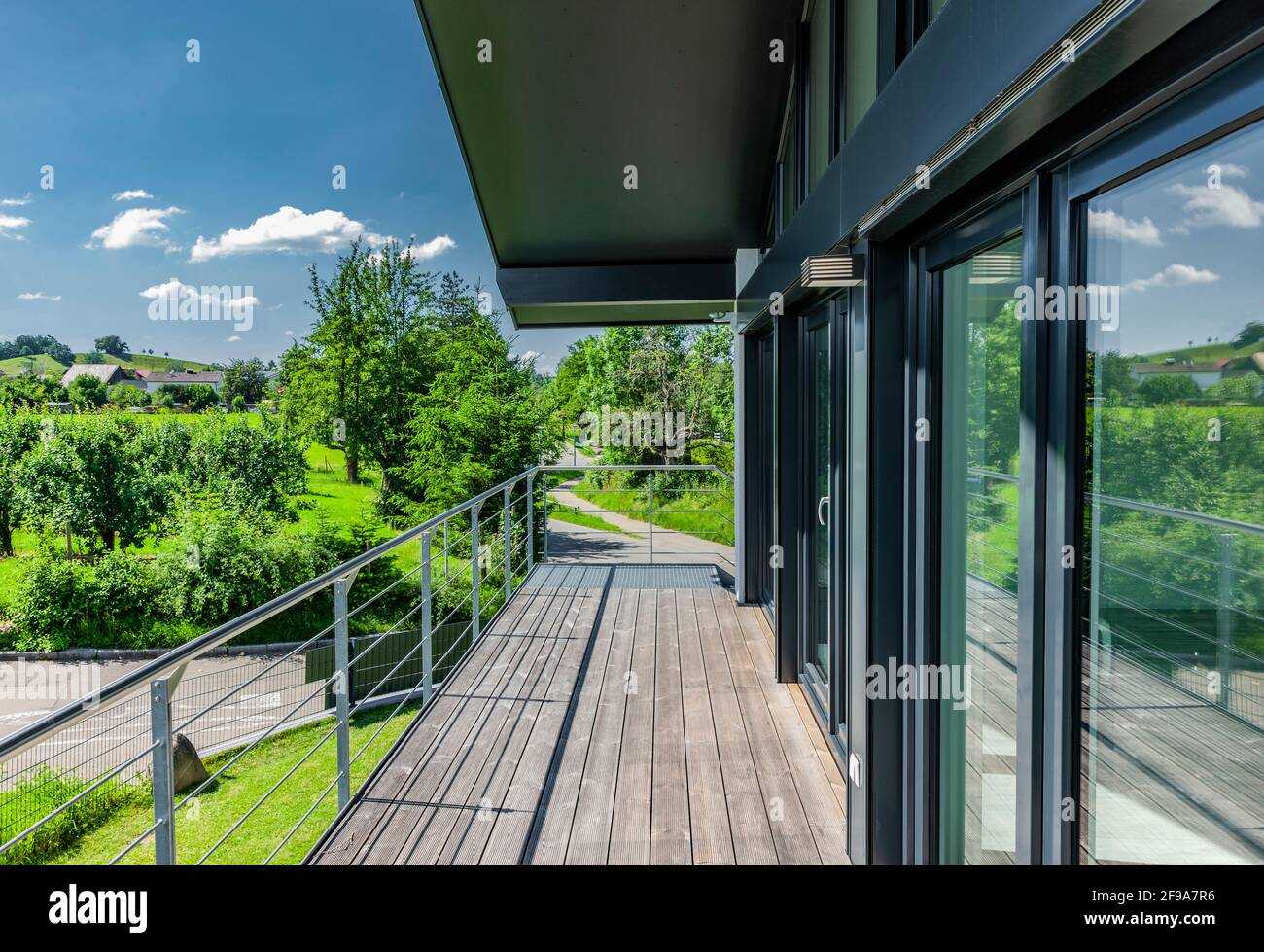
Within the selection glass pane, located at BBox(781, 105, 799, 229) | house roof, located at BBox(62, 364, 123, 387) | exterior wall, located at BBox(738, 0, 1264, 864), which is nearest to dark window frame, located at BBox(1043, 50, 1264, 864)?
exterior wall, located at BBox(738, 0, 1264, 864)

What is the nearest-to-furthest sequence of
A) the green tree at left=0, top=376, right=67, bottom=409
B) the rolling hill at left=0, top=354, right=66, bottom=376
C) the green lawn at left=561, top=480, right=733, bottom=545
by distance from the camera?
the green lawn at left=561, top=480, right=733, bottom=545
the green tree at left=0, top=376, right=67, bottom=409
the rolling hill at left=0, top=354, right=66, bottom=376

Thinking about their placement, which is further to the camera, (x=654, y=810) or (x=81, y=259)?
(x=81, y=259)

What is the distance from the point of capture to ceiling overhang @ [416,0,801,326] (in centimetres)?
294

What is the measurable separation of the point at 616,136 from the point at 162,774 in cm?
324

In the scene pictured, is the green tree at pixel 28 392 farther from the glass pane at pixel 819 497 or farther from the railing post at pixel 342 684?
the glass pane at pixel 819 497

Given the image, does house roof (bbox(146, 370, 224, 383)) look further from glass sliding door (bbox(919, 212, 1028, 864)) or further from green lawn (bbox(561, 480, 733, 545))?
glass sliding door (bbox(919, 212, 1028, 864))

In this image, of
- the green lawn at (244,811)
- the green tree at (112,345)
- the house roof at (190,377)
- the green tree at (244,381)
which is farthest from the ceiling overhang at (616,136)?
the green tree at (112,345)

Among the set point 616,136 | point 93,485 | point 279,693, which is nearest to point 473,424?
point 279,693

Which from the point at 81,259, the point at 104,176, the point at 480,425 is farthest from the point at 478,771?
the point at 104,176

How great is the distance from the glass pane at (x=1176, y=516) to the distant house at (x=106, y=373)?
80.3 feet

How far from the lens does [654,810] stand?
2174mm

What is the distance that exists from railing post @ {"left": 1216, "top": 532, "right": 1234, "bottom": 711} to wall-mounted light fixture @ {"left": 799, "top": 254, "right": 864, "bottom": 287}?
1.21 m
